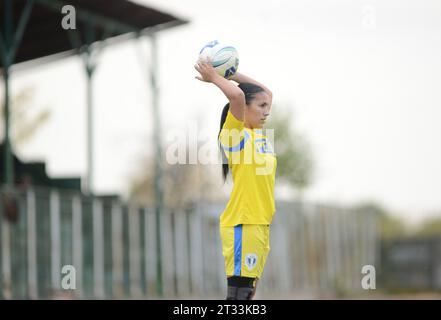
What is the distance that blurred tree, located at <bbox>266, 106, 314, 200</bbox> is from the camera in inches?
2028

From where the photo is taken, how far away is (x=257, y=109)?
721 centimetres

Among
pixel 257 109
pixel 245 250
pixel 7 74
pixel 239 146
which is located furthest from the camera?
pixel 7 74

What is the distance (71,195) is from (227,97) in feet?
51.2

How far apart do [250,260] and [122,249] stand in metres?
17.0

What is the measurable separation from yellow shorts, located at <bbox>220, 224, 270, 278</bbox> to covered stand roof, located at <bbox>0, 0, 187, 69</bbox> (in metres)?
15.3

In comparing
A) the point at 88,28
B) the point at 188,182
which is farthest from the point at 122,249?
the point at 188,182

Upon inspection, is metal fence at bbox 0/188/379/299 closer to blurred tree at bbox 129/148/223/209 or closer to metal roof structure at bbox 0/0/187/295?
metal roof structure at bbox 0/0/187/295

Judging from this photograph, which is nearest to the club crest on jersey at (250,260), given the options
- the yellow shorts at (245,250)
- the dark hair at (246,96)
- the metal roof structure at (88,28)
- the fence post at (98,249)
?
the yellow shorts at (245,250)

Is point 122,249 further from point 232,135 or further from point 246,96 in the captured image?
point 232,135

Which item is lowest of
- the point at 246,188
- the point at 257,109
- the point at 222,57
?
the point at 246,188

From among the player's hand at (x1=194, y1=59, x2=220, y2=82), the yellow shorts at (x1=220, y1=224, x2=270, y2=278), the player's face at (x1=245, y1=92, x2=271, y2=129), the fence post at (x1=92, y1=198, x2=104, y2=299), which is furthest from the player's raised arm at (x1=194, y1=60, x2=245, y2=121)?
the fence post at (x1=92, y1=198, x2=104, y2=299)
